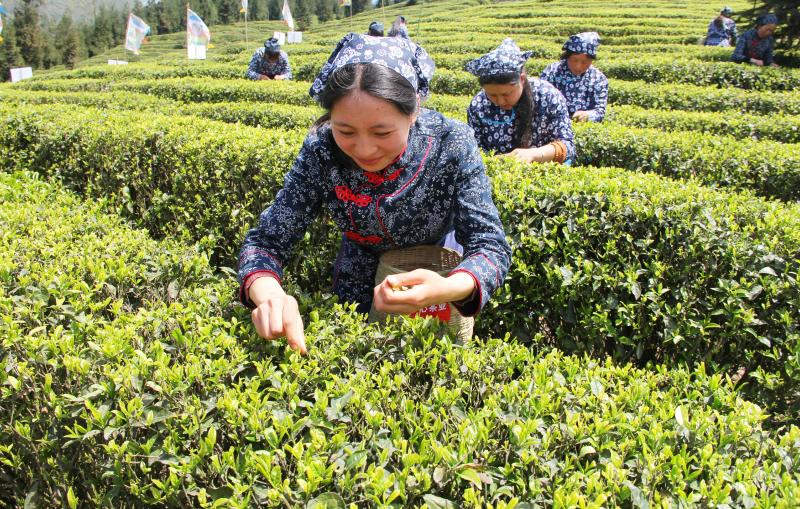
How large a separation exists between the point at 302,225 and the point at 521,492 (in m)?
1.36

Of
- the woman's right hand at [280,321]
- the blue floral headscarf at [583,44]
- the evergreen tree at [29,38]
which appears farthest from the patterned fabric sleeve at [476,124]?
the evergreen tree at [29,38]

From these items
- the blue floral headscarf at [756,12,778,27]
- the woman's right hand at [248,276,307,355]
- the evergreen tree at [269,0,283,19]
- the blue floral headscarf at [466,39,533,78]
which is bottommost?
the woman's right hand at [248,276,307,355]

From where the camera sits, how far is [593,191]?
3387 millimetres

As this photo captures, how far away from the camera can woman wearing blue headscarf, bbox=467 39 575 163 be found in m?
3.90

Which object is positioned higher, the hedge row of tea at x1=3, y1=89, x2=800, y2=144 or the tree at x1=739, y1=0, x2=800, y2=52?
the tree at x1=739, y1=0, x2=800, y2=52

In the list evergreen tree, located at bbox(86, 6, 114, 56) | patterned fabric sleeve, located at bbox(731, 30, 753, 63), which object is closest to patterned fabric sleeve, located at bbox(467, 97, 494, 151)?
patterned fabric sleeve, located at bbox(731, 30, 753, 63)

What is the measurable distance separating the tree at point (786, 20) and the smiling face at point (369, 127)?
14938mm

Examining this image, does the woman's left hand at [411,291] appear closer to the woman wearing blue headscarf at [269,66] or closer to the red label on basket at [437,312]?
the red label on basket at [437,312]

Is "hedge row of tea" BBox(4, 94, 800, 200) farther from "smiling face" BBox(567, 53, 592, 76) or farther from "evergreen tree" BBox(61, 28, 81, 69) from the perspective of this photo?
"evergreen tree" BBox(61, 28, 81, 69)

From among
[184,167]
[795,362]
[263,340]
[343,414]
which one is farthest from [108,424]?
[184,167]

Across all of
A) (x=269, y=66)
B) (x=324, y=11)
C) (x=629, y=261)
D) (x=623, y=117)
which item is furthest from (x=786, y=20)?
(x=324, y=11)

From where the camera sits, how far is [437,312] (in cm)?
220

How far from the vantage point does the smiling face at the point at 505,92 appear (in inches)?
156

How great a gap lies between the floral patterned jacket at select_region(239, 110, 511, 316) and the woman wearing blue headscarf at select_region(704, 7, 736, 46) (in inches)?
737
